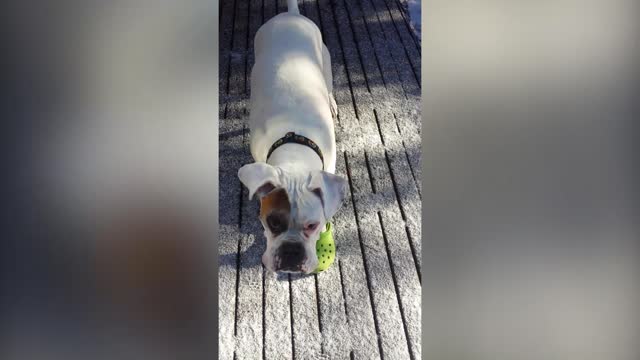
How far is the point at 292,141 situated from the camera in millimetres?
1360

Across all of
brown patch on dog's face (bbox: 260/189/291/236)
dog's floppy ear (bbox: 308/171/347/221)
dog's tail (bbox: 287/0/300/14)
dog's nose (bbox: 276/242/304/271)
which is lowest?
dog's nose (bbox: 276/242/304/271)

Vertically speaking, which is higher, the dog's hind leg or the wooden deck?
the dog's hind leg

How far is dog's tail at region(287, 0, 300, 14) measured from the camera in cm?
147

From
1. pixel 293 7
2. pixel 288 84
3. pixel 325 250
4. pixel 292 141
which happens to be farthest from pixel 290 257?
pixel 293 7

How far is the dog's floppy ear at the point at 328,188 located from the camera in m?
1.24

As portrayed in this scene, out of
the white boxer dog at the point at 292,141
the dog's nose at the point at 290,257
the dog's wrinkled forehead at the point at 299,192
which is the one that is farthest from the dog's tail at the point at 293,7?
the dog's nose at the point at 290,257

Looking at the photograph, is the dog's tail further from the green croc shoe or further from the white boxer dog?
the green croc shoe

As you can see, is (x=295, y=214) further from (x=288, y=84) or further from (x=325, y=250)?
(x=288, y=84)

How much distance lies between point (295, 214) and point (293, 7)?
0.48 metres

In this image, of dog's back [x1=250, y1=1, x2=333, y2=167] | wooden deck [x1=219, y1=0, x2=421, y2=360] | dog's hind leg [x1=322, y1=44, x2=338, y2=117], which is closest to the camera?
wooden deck [x1=219, y1=0, x2=421, y2=360]

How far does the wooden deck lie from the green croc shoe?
1 centimetres

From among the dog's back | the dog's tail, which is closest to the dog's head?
the dog's back
